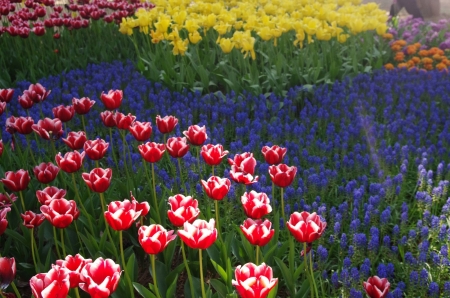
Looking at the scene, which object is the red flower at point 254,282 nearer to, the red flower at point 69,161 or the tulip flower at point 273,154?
the tulip flower at point 273,154

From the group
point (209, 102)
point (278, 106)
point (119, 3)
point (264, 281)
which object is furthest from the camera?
point (119, 3)

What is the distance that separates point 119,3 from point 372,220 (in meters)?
6.29

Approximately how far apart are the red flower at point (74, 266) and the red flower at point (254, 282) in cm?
52

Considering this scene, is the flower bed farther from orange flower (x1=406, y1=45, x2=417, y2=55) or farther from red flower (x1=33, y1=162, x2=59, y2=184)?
orange flower (x1=406, y1=45, x2=417, y2=55)

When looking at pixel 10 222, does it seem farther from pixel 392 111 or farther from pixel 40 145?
pixel 392 111

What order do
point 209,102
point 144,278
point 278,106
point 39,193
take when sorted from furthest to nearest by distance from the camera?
1. point 209,102
2. point 278,106
3. point 144,278
4. point 39,193

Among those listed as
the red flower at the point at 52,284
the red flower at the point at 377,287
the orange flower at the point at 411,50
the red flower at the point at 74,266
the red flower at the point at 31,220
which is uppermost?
the red flower at the point at 52,284

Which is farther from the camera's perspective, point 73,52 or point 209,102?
point 73,52

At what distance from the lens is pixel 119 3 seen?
834cm

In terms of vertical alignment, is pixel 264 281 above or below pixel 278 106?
above

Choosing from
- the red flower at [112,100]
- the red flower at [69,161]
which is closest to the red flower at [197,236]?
the red flower at [69,161]

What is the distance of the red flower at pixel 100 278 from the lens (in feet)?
5.53

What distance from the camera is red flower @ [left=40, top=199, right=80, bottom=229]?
2.18m

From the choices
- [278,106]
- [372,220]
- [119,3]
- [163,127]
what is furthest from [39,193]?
[119,3]
